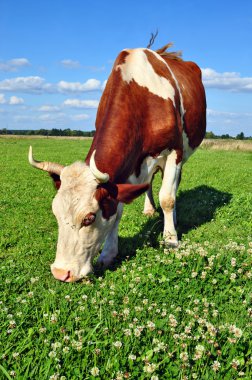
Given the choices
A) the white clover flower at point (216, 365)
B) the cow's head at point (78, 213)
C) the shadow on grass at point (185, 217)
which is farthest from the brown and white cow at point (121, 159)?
the white clover flower at point (216, 365)

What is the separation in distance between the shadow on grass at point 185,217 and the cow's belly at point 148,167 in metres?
0.96

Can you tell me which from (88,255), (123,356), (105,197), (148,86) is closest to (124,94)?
(148,86)

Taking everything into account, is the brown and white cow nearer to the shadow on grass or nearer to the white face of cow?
the white face of cow

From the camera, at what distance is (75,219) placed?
5.52m

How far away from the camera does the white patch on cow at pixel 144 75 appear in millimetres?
7574

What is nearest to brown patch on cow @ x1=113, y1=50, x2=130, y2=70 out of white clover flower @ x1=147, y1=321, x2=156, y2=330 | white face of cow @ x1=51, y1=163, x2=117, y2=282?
white face of cow @ x1=51, y1=163, x2=117, y2=282

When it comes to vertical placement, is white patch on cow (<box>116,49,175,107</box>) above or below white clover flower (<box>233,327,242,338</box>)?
above

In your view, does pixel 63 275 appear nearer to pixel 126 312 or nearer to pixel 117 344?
pixel 126 312

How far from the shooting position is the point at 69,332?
161 inches

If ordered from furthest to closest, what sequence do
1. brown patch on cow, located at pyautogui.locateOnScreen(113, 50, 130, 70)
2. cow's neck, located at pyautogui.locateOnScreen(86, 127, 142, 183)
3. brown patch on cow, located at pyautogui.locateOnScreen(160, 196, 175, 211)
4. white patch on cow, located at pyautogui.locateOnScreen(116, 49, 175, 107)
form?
brown patch on cow, located at pyautogui.locateOnScreen(160, 196, 175, 211)
brown patch on cow, located at pyautogui.locateOnScreen(113, 50, 130, 70)
white patch on cow, located at pyautogui.locateOnScreen(116, 49, 175, 107)
cow's neck, located at pyautogui.locateOnScreen(86, 127, 142, 183)

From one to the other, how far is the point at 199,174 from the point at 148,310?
46.1 ft

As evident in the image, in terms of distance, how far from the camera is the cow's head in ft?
18.1

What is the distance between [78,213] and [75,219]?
9cm

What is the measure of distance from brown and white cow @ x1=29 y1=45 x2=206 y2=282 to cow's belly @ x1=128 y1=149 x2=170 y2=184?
0.06 ft
